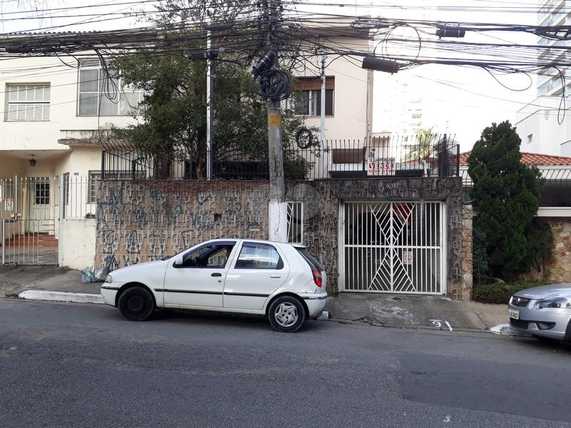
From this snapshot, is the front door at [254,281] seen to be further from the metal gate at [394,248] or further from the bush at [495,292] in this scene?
the bush at [495,292]

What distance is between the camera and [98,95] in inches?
687

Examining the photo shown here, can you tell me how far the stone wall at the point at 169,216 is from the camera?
11922 millimetres

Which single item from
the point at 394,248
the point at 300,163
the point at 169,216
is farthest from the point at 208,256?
the point at 300,163

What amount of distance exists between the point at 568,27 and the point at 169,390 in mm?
9207

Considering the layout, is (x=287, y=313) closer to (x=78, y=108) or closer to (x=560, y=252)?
(x=560, y=252)

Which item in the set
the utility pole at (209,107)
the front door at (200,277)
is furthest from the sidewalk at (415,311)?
the utility pole at (209,107)

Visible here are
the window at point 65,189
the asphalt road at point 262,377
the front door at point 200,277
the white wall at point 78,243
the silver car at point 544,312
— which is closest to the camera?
the asphalt road at point 262,377

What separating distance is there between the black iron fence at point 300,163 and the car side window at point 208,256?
14.5 feet

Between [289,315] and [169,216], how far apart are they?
17.3 feet

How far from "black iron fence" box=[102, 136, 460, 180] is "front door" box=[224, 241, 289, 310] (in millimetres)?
4607

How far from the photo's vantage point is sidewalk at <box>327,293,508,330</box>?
30.8ft

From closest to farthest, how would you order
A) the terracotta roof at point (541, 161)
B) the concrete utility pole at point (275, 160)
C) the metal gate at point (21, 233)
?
the concrete utility pole at point (275, 160) → the metal gate at point (21, 233) → the terracotta roof at point (541, 161)

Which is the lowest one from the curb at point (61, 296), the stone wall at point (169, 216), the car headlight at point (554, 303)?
the curb at point (61, 296)

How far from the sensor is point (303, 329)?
835 cm
